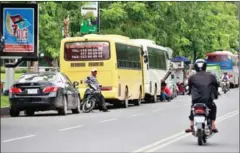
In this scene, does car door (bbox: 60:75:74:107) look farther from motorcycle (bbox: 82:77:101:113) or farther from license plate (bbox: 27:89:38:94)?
motorcycle (bbox: 82:77:101:113)

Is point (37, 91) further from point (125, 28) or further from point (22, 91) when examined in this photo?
point (125, 28)

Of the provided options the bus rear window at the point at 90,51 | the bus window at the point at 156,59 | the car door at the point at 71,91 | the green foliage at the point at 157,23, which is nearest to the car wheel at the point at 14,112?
the car door at the point at 71,91

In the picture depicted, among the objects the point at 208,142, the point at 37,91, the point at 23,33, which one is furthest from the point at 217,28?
the point at 208,142

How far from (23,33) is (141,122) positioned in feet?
29.0

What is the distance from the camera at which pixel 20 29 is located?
29.5 m

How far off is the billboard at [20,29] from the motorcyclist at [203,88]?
12689mm

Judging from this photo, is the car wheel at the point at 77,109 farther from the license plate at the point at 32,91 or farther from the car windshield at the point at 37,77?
the license plate at the point at 32,91

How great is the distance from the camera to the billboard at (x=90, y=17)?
126 ft

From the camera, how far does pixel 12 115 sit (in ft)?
84.2

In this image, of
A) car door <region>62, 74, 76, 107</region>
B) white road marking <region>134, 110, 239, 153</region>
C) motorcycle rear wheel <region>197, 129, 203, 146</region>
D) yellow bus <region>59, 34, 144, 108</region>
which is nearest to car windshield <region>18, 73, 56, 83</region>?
car door <region>62, 74, 76, 107</region>

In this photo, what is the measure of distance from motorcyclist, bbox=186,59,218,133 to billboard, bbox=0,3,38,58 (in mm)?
12689

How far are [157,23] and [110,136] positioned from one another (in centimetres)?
3734

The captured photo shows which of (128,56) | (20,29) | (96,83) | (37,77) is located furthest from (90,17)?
(37,77)

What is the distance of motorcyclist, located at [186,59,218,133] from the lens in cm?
1537
